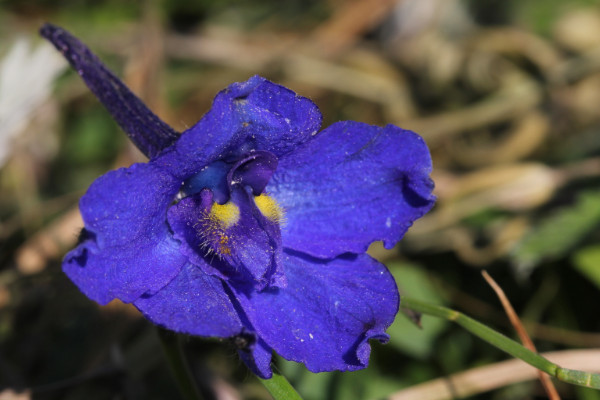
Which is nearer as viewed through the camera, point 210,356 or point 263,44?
point 210,356

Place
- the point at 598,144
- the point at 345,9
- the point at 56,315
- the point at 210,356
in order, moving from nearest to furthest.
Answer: the point at 56,315 < the point at 210,356 < the point at 598,144 < the point at 345,9

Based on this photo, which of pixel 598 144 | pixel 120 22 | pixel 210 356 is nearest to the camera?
pixel 210 356

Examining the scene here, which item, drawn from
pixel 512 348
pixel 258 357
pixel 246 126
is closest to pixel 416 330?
pixel 512 348

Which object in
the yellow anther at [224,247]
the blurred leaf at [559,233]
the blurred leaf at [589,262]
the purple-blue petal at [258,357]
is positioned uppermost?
the yellow anther at [224,247]

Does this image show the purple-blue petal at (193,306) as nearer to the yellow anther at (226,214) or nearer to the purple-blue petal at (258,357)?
the purple-blue petal at (258,357)

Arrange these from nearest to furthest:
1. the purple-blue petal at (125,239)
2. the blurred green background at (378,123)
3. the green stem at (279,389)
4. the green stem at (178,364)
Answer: the purple-blue petal at (125,239), the green stem at (279,389), the green stem at (178,364), the blurred green background at (378,123)

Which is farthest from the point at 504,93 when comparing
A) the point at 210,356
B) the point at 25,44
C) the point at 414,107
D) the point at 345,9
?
the point at 25,44

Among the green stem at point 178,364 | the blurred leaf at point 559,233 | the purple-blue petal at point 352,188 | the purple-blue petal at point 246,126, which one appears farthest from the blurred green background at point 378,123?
the purple-blue petal at point 246,126

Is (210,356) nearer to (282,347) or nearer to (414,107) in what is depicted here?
(282,347)

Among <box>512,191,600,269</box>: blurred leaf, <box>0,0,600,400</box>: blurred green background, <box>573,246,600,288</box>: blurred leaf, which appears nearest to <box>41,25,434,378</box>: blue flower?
<box>0,0,600,400</box>: blurred green background
